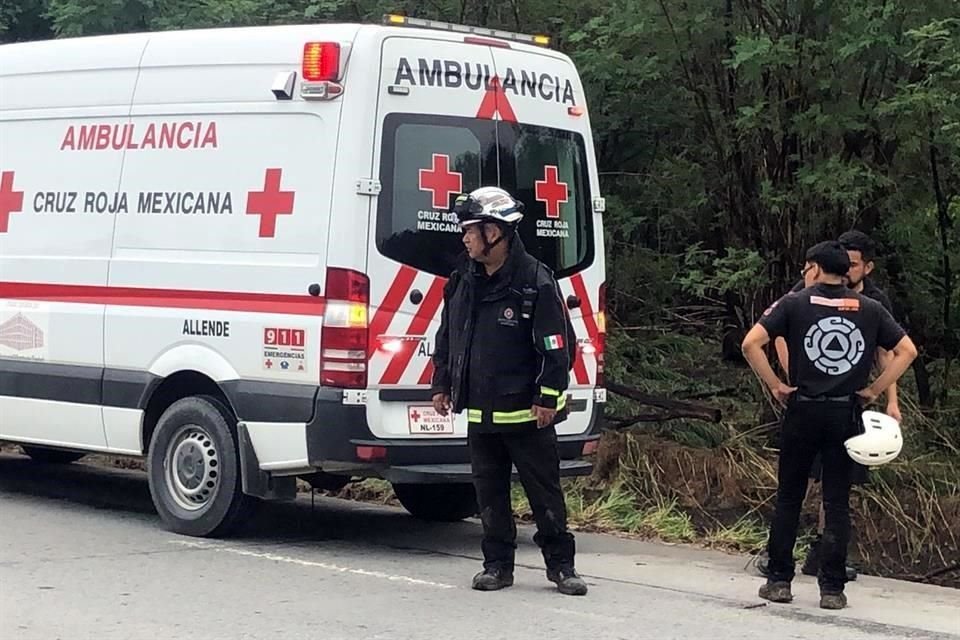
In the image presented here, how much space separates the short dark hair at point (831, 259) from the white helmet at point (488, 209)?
145 cm

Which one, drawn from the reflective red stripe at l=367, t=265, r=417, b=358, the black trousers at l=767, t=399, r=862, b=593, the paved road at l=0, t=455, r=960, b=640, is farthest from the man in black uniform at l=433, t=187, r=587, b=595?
the black trousers at l=767, t=399, r=862, b=593

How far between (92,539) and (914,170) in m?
5.90

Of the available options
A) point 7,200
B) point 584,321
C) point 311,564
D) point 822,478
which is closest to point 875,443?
point 822,478

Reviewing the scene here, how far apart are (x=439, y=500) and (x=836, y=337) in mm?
3377

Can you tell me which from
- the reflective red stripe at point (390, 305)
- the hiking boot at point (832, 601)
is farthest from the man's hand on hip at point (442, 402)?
the hiking boot at point (832, 601)

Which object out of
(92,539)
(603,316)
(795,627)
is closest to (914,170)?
(603,316)

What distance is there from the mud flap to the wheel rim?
27cm

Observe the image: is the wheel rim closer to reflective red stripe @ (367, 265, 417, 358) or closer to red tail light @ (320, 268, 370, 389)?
red tail light @ (320, 268, 370, 389)

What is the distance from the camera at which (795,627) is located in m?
6.83

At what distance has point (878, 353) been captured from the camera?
760 cm

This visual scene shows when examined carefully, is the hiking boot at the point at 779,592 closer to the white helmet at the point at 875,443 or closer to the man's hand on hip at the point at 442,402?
the white helmet at the point at 875,443

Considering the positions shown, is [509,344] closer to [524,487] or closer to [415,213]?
[524,487]

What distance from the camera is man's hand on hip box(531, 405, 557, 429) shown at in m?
7.17

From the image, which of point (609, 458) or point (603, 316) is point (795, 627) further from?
point (609, 458)
